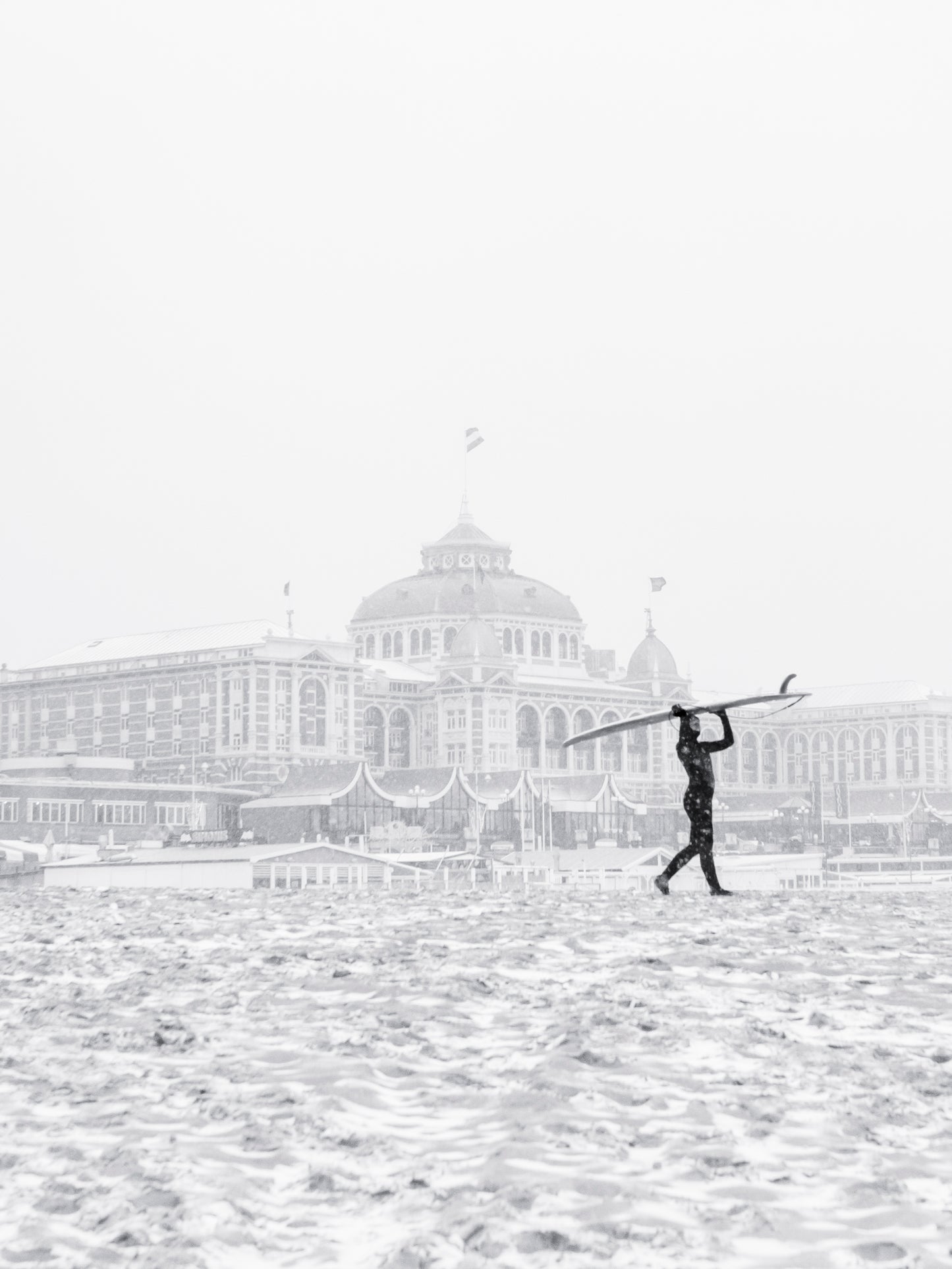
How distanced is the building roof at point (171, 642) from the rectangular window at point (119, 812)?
2809 cm

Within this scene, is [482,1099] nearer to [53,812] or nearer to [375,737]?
[53,812]

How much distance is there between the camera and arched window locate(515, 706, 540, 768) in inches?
7662

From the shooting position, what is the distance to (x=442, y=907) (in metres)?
22.1

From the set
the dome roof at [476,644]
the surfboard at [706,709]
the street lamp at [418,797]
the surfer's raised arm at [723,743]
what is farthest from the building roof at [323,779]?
the surfer's raised arm at [723,743]

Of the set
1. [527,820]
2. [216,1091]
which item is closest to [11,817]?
[527,820]

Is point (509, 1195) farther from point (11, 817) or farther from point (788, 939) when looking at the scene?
point (11, 817)

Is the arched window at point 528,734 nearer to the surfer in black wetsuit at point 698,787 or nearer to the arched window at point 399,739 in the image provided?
the arched window at point 399,739

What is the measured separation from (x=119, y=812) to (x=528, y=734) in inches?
2501

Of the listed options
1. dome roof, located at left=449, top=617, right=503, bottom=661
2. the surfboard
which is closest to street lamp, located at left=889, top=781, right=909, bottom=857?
dome roof, located at left=449, top=617, right=503, bottom=661

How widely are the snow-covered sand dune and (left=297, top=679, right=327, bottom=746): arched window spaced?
490 ft

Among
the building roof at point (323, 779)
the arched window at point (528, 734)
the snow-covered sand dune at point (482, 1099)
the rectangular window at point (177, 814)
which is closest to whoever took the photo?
the snow-covered sand dune at point (482, 1099)

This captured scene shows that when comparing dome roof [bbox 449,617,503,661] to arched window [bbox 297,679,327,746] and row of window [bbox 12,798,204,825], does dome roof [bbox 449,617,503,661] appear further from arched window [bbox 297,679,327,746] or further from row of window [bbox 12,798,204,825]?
row of window [bbox 12,798,204,825]

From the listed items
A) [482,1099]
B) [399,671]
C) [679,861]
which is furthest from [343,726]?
[482,1099]

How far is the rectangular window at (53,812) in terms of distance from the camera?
13188 cm
